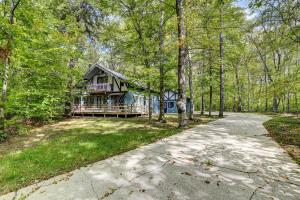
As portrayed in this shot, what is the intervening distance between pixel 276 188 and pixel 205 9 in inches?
553

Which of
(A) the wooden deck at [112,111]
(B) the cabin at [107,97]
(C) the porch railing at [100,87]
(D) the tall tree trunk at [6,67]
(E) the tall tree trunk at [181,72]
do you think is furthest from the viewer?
(C) the porch railing at [100,87]

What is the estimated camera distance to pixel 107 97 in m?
22.5

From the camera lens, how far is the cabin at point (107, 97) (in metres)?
19.4

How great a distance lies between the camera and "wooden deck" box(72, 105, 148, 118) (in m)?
18.7

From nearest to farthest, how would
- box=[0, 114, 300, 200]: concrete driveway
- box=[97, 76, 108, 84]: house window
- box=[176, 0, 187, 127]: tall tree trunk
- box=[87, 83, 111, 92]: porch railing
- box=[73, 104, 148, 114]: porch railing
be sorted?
1. box=[0, 114, 300, 200]: concrete driveway
2. box=[176, 0, 187, 127]: tall tree trunk
3. box=[73, 104, 148, 114]: porch railing
4. box=[87, 83, 111, 92]: porch railing
5. box=[97, 76, 108, 84]: house window

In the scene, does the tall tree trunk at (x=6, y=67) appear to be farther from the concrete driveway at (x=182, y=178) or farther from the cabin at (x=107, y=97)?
the cabin at (x=107, y=97)

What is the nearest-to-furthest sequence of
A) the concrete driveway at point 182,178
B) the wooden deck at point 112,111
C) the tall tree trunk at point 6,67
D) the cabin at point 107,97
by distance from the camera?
the concrete driveway at point 182,178 → the tall tree trunk at point 6,67 → the wooden deck at point 112,111 → the cabin at point 107,97

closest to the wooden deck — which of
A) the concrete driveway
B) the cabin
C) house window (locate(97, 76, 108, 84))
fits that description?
the cabin

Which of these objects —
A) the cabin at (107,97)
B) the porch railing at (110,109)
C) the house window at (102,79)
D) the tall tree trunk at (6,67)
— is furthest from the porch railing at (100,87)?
the tall tree trunk at (6,67)

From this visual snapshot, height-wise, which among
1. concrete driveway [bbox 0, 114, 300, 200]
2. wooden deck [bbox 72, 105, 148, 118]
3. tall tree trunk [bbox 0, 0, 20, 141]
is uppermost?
tall tree trunk [bbox 0, 0, 20, 141]

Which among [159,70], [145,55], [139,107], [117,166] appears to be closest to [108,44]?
[145,55]

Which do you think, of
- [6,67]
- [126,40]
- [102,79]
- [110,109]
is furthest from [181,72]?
[102,79]

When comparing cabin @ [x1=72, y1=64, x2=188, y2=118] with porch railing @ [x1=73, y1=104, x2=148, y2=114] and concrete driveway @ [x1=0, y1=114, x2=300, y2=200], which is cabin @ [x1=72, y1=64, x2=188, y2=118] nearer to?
porch railing @ [x1=73, y1=104, x2=148, y2=114]

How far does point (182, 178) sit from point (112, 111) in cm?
1666
